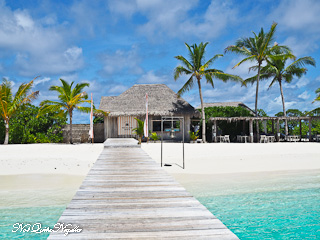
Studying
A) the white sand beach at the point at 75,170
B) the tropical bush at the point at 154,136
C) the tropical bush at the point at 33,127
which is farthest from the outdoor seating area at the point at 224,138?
the tropical bush at the point at 33,127

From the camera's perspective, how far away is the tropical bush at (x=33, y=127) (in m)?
22.2

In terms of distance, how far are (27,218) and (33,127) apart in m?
18.6

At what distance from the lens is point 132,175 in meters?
6.41

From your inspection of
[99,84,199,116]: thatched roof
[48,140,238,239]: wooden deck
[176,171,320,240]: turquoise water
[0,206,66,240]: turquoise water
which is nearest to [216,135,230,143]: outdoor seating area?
[99,84,199,116]: thatched roof

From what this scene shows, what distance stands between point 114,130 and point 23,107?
702 cm

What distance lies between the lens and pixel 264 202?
273 inches

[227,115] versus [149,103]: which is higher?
[149,103]

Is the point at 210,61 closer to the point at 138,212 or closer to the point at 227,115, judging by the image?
the point at 227,115

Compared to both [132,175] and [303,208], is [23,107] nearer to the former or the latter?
[132,175]

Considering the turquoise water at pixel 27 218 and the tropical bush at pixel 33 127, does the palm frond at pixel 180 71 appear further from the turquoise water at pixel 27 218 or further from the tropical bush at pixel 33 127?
the turquoise water at pixel 27 218

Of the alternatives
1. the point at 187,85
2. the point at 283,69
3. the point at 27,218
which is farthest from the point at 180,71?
the point at 27,218

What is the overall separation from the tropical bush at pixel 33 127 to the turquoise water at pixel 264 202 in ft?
54.0

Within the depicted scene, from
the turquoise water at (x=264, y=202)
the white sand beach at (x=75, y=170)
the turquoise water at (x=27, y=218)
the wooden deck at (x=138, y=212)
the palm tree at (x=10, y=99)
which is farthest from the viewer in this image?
the palm tree at (x=10, y=99)

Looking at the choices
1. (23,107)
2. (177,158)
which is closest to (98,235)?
(177,158)
